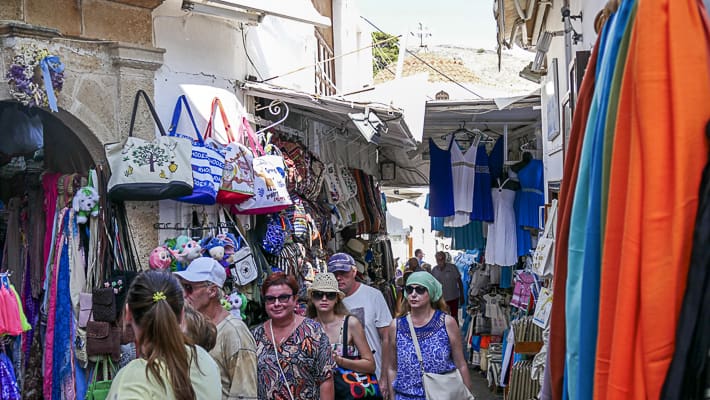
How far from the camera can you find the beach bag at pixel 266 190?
7.00 meters

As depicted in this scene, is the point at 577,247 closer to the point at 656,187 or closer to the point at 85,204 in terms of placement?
the point at 656,187

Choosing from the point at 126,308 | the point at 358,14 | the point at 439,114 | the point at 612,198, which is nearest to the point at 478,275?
the point at 439,114

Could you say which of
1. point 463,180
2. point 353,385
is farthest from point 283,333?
point 463,180

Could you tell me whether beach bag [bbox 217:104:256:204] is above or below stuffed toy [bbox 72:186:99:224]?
above

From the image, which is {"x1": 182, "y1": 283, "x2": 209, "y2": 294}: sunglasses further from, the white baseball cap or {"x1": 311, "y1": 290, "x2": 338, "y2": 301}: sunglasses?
{"x1": 311, "y1": 290, "x2": 338, "y2": 301}: sunglasses

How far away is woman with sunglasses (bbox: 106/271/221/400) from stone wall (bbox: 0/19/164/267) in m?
3.49

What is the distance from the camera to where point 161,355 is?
115 inches

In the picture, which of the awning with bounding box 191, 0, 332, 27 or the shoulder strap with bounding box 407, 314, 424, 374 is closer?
the shoulder strap with bounding box 407, 314, 424, 374

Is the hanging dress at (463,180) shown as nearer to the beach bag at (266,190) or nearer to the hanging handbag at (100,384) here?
the beach bag at (266,190)

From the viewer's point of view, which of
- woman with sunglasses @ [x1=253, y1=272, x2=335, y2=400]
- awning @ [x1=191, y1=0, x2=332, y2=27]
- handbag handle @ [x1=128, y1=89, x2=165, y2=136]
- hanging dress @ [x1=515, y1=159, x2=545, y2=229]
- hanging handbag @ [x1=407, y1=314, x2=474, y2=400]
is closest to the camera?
woman with sunglasses @ [x1=253, y1=272, x2=335, y2=400]

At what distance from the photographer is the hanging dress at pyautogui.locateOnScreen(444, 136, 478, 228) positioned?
10867 millimetres

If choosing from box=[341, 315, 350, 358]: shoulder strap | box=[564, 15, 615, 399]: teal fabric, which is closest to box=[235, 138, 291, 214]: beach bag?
box=[341, 315, 350, 358]: shoulder strap

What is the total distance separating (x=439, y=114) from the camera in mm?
10258

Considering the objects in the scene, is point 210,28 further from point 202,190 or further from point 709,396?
point 709,396
